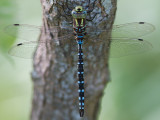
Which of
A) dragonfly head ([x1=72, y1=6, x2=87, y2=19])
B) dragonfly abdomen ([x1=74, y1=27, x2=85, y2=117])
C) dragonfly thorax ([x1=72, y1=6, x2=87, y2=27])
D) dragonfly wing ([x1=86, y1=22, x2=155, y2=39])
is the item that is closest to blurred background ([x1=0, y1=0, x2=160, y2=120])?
dragonfly wing ([x1=86, y1=22, x2=155, y2=39])

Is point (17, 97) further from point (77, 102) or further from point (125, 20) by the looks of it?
point (125, 20)

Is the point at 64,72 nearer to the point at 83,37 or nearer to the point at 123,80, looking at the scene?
the point at 83,37

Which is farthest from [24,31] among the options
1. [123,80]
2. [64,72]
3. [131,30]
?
[123,80]

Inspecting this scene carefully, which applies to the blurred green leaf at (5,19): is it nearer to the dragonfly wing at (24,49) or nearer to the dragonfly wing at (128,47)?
the dragonfly wing at (24,49)

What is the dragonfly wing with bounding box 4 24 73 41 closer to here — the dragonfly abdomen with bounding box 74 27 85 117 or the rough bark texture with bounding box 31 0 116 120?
the rough bark texture with bounding box 31 0 116 120

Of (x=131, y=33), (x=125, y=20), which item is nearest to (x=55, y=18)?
(x=131, y=33)
